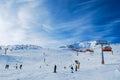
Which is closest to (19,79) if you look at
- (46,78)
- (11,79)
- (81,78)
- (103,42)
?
(11,79)

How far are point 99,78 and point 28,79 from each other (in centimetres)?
873

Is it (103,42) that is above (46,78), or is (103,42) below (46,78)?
above

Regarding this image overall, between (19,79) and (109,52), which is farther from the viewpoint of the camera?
(109,52)

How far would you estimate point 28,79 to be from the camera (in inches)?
974

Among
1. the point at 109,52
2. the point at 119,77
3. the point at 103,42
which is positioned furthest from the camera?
the point at 109,52

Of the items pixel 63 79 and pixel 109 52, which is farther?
pixel 109 52

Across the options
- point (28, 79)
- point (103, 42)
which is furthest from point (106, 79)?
point (103, 42)

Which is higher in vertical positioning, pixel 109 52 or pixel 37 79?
pixel 109 52

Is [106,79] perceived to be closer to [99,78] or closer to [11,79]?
[99,78]

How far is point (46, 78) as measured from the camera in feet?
84.1

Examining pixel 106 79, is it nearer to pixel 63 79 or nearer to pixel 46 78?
pixel 63 79

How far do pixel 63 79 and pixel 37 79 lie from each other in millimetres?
3217

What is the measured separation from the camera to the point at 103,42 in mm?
47594

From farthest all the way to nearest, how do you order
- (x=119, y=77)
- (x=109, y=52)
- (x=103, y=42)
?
1. (x=109, y=52)
2. (x=103, y=42)
3. (x=119, y=77)
